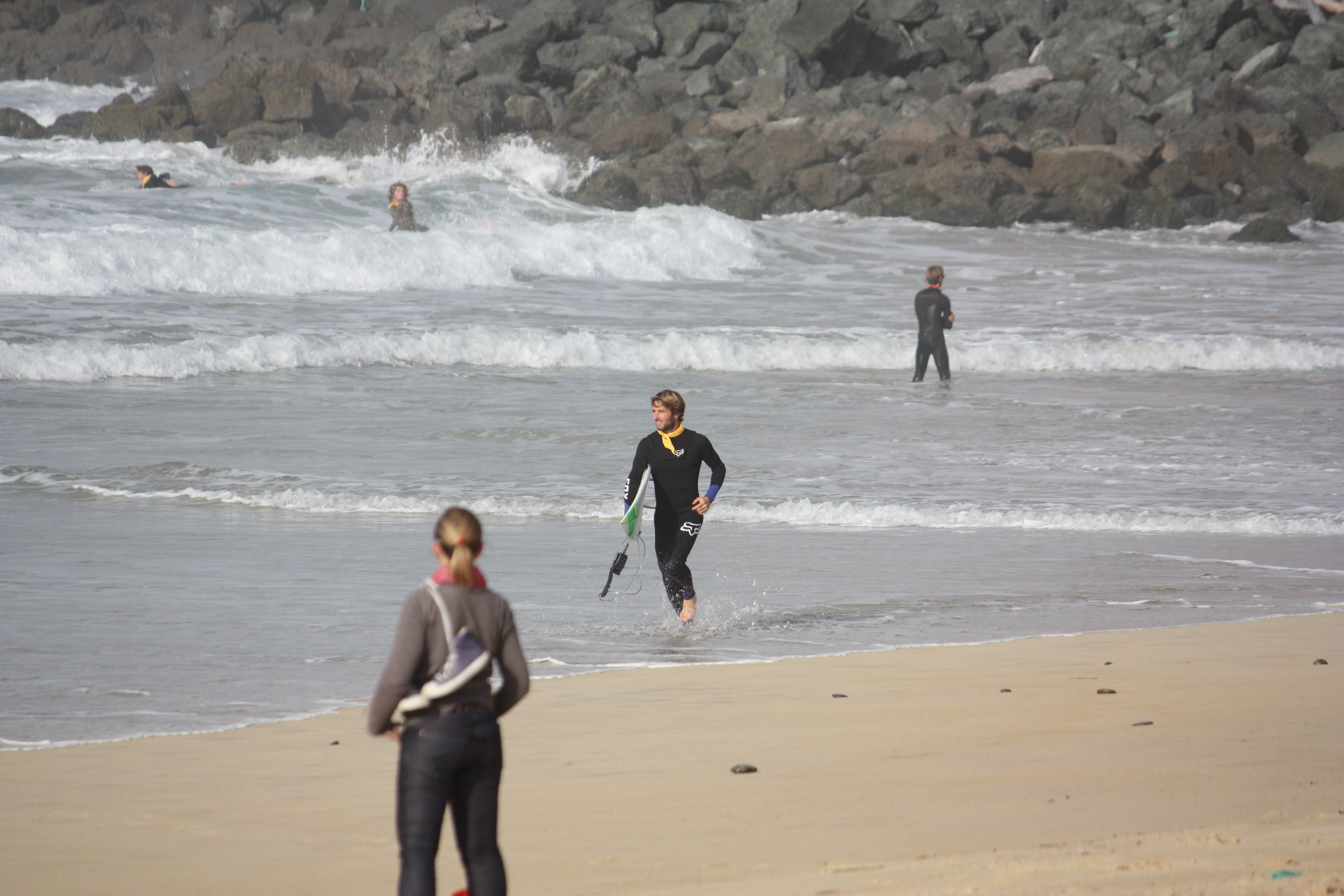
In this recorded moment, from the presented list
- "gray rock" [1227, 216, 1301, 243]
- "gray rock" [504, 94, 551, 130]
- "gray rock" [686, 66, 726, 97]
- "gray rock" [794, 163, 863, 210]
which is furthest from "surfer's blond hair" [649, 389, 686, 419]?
"gray rock" [686, 66, 726, 97]

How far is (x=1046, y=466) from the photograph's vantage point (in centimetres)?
1288

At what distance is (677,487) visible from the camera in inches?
301

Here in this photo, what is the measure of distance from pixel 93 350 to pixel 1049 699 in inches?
567

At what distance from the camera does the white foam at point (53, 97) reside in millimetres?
49719

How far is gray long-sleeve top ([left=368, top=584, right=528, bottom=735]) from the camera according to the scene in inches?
122

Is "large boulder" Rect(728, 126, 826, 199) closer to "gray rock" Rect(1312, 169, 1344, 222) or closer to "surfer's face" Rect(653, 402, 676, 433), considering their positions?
"gray rock" Rect(1312, 169, 1344, 222)

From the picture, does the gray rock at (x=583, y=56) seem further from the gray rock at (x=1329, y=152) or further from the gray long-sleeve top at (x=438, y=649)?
the gray long-sleeve top at (x=438, y=649)

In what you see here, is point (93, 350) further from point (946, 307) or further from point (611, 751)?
point (611, 751)

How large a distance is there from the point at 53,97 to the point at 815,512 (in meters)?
50.9

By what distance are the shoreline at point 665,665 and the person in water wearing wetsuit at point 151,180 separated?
85.6 feet

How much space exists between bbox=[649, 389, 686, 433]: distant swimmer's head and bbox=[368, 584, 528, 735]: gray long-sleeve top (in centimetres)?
414

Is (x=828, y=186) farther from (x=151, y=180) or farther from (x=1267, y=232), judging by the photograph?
(x=151, y=180)

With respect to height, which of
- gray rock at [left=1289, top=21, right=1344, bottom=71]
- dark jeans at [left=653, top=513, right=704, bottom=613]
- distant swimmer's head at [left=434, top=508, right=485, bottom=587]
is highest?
gray rock at [left=1289, top=21, right=1344, bottom=71]

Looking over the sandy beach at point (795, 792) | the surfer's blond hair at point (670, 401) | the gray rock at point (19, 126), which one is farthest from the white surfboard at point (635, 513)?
the gray rock at point (19, 126)
